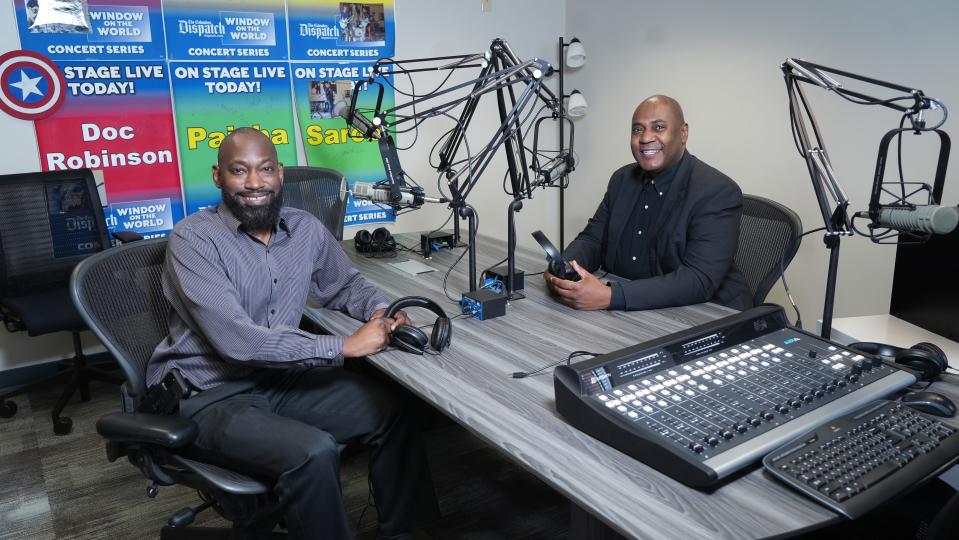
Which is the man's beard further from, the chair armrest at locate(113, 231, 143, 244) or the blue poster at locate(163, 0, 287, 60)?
the blue poster at locate(163, 0, 287, 60)

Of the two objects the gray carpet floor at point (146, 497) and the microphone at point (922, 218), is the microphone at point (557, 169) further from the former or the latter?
the gray carpet floor at point (146, 497)

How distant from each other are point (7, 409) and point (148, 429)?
2.07m

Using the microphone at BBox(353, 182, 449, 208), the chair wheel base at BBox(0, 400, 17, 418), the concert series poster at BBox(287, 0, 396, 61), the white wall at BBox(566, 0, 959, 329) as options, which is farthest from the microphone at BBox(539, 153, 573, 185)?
the chair wheel base at BBox(0, 400, 17, 418)

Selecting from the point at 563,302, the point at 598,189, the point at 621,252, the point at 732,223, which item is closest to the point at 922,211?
the point at 732,223

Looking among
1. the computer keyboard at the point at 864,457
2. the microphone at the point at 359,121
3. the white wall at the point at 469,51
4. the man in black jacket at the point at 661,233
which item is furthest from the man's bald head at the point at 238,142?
the white wall at the point at 469,51

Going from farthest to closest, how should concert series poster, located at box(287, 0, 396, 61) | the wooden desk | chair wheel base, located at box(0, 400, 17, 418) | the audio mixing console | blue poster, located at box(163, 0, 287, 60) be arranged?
1. concert series poster, located at box(287, 0, 396, 61)
2. blue poster, located at box(163, 0, 287, 60)
3. chair wheel base, located at box(0, 400, 17, 418)
4. the audio mixing console
5. the wooden desk

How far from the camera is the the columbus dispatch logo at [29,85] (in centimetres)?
301

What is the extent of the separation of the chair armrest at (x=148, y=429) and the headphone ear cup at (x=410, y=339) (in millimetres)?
506

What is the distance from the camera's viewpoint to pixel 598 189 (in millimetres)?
4457

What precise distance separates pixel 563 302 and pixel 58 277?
2.43 meters

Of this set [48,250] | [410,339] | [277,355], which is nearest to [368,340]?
[410,339]

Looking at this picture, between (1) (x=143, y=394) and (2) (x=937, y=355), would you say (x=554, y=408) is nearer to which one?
(2) (x=937, y=355)

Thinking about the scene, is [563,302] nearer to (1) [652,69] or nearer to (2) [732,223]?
(2) [732,223]

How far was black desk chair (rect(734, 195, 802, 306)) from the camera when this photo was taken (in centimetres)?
216
